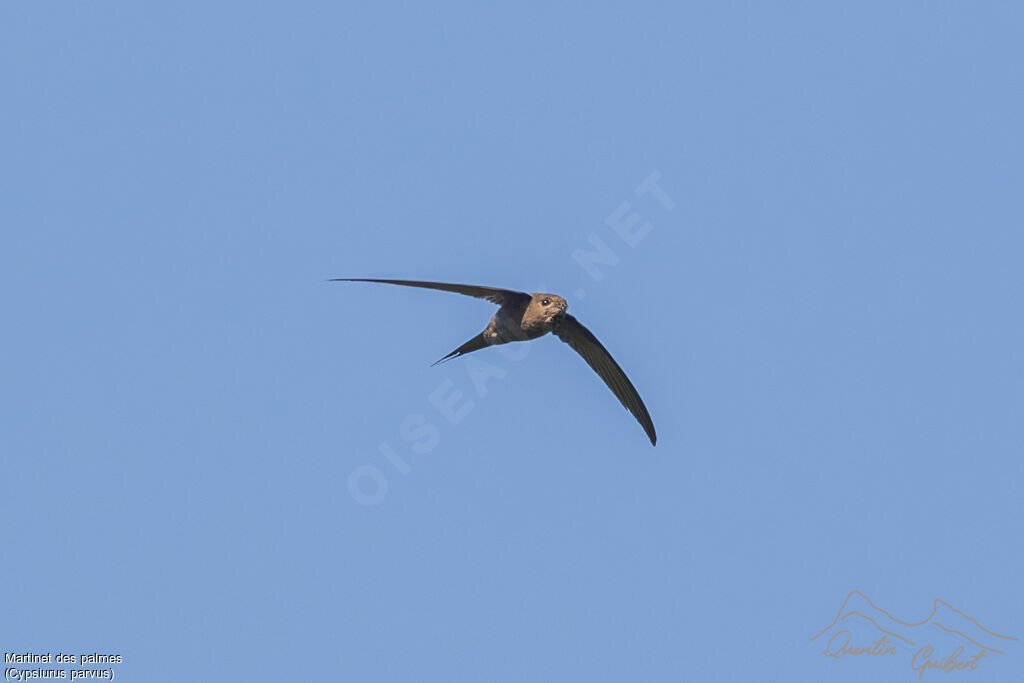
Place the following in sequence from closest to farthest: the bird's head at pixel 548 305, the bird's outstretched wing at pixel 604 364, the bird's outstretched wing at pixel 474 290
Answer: the bird's outstretched wing at pixel 474 290 < the bird's head at pixel 548 305 < the bird's outstretched wing at pixel 604 364

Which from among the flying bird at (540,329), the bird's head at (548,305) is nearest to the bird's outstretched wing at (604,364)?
the flying bird at (540,329)

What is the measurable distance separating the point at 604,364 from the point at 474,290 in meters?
2.68

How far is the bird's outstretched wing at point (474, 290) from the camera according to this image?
691 inches

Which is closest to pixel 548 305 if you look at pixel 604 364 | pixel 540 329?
pixel 540 329

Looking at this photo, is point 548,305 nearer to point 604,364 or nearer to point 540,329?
point 540,329

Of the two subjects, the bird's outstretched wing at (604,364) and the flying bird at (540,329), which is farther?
the bird's outstretched wing at (604,364)

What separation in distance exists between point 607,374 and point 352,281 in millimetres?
4363

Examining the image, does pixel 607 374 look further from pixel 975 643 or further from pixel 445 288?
→ pixel 975 643

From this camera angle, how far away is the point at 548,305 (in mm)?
18984

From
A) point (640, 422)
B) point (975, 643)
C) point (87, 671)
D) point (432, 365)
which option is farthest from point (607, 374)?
point (87, 671)

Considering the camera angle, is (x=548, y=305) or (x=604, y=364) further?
(x=604, y=364)

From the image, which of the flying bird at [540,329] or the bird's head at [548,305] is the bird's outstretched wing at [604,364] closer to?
the flying bird at [540,329]

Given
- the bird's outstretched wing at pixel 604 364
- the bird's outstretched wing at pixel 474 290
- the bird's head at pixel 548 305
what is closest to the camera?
the bird's outstretched wing at pixel 474 290

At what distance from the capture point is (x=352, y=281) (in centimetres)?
1778
